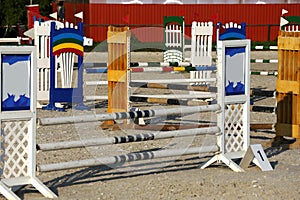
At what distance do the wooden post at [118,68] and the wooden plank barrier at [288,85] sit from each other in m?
2.16

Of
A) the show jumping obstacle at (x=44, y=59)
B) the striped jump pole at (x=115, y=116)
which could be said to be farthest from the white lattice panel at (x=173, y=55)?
the striped jump pole at (x=115, y=116)

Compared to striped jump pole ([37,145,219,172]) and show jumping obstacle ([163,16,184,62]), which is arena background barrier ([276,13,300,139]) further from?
show jumping obstacle ([163,16,184,62])

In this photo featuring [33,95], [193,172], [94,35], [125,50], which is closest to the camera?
[33,95]

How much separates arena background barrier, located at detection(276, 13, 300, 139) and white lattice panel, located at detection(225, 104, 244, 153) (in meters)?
1.30

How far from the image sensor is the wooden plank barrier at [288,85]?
32.7ft

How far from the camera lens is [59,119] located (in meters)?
7.91

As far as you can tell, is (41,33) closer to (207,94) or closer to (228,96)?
(207,94)

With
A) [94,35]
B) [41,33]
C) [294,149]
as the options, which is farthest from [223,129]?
[94,35]

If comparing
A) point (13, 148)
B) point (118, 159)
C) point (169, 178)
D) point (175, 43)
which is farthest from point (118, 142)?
point (175, 43)

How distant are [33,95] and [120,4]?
1214 inches

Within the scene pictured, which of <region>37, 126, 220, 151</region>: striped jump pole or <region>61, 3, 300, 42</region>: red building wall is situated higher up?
<region>61, 3, 300, 42</region>: red building wall

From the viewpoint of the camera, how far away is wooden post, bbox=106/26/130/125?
11.3 meters

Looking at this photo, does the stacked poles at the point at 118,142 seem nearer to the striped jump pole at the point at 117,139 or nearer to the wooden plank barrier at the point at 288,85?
the striped jump pole at the point at 117,139

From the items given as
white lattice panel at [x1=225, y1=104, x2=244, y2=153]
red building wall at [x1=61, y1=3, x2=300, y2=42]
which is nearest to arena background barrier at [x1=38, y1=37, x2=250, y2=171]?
white lattice panel at [x1=225, y1=104, x2=244, y2=153]
